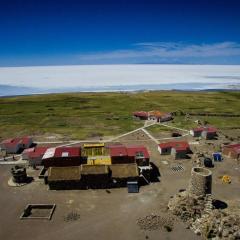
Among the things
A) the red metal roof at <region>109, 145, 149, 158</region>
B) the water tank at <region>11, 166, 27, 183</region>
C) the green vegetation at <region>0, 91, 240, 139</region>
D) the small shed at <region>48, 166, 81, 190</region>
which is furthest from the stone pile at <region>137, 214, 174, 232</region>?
the green vegetation at <region>0, 91, 240, 139</region>

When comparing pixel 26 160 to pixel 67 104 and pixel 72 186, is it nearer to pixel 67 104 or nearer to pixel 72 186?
pixel 72 186

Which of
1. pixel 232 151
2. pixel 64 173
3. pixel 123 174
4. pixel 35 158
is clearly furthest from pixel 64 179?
pixel 232 151

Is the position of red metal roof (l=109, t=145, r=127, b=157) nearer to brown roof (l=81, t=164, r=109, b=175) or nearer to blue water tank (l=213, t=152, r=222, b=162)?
brown roof (l=81, t=164, r=109, b=175)

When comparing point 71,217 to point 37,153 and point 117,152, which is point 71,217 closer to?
point 117,152

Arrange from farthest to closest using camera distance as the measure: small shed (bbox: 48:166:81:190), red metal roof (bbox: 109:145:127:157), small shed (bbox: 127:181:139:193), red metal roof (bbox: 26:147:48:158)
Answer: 1. red metal roof (bbox: 26:147:48:158)
2. red metal roof (bbox: 109:145:127:157)
3. small shed (bbox: 48:166:81:190)
4. small shed (bbox: 127:181:139:193)

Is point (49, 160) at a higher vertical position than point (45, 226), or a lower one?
higher

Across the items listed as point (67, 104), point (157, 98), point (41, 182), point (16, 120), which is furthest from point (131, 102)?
point (41, 182)
